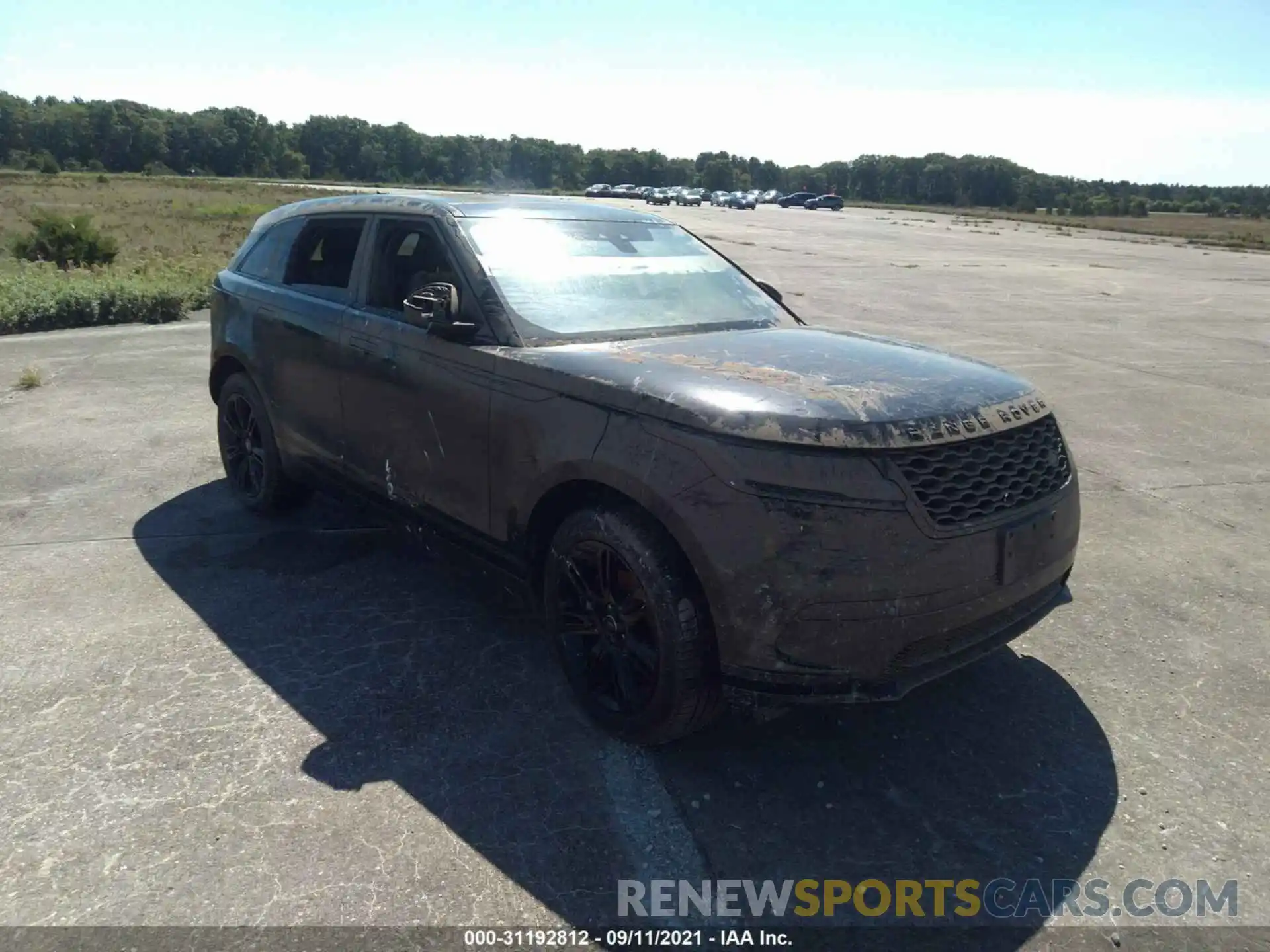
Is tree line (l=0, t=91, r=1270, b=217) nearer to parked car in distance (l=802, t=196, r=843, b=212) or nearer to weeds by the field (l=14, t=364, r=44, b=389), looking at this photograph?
parked car in distance (l=802, t=196, r=843, b=212)

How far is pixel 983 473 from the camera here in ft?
9.51

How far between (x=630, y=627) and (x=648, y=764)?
489 mm

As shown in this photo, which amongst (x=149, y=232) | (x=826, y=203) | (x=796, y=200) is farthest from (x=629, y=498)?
(x=796, y=200)

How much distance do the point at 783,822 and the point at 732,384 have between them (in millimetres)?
1394

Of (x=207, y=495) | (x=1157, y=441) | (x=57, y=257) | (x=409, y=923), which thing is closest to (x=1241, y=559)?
(x=1157, y=441)

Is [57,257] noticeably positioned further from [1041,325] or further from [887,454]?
[887,454]

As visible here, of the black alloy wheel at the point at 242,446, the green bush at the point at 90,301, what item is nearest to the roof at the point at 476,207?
the black alloy wheel at the point at 242,446

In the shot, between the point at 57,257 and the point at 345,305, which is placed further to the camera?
the point at 57,257

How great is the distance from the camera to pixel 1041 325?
14.4 metres

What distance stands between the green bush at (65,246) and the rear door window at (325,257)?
1910cm

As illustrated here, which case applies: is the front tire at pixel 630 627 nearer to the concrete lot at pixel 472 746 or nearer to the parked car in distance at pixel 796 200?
the concrete lot at pixel 472 746

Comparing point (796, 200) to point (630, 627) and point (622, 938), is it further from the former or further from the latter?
point (622, 938)

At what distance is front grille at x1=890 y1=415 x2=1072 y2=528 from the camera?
9.00 feet

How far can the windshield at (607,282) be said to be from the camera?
3.74 m
